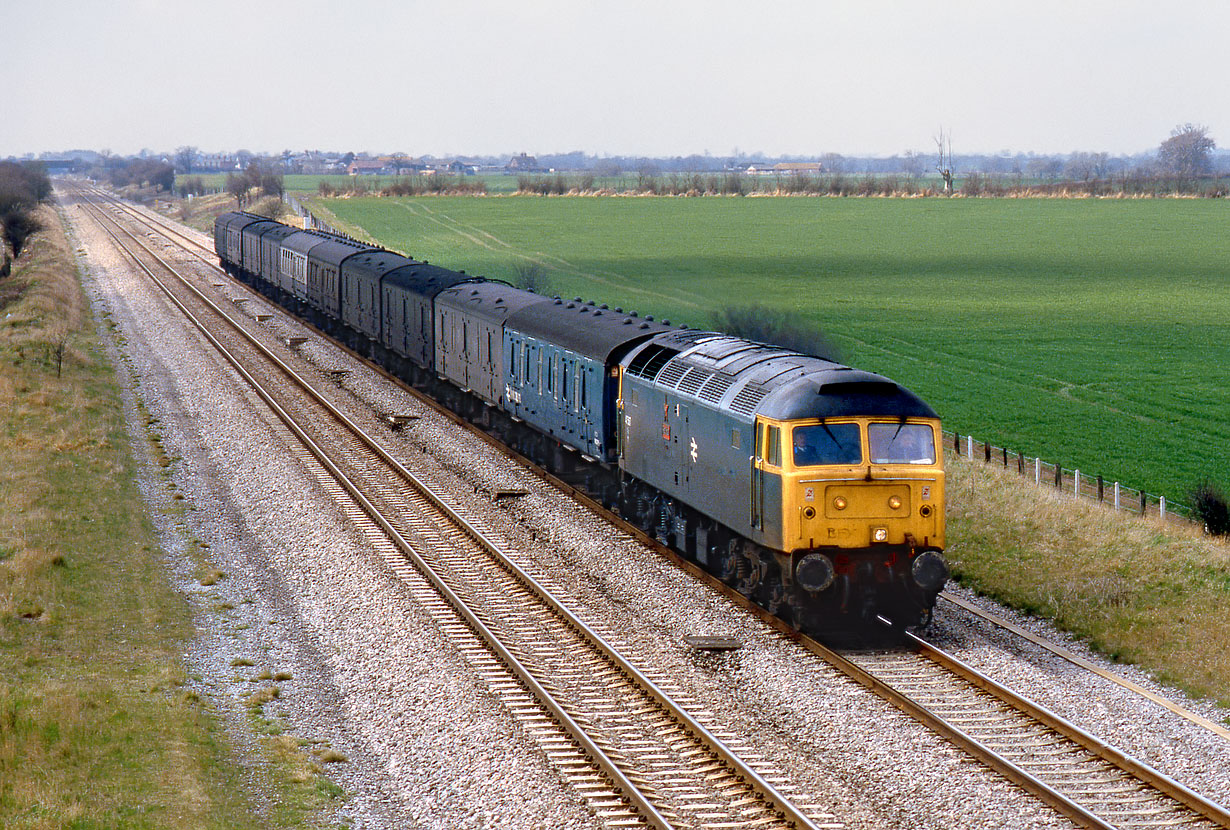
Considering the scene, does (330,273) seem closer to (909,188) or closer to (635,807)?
(635,807)

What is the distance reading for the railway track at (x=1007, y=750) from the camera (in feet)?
40.8

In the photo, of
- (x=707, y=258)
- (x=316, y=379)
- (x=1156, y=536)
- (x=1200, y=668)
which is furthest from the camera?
(x=707, y=258)

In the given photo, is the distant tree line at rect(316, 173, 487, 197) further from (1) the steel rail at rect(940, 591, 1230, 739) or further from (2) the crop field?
(1) the steel rail at rect(940, 591, 1230, 739)

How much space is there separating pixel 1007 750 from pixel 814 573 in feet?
13.1

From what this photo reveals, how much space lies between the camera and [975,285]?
76000 mm

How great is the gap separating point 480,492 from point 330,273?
86.1ft

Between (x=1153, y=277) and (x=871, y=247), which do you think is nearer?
(x=1153, y=277)

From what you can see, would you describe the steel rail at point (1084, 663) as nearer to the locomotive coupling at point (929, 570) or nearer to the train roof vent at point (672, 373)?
the locomotive coupling at point (929, 570)

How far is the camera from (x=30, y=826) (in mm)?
12109

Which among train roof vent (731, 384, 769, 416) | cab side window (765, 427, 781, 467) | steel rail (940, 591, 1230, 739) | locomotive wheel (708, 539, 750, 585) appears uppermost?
train roof vent (731, 384, 769, 416)

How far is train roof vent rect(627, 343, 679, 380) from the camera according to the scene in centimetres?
2305

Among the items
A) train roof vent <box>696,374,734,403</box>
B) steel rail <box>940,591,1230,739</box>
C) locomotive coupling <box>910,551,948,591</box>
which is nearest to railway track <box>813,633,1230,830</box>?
locomotive coupling <box>910,551,948,591</box>

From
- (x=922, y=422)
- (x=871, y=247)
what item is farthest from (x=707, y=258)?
(x=922, y=422)

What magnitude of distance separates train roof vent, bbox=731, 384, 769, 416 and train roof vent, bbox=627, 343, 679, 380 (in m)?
3.65
